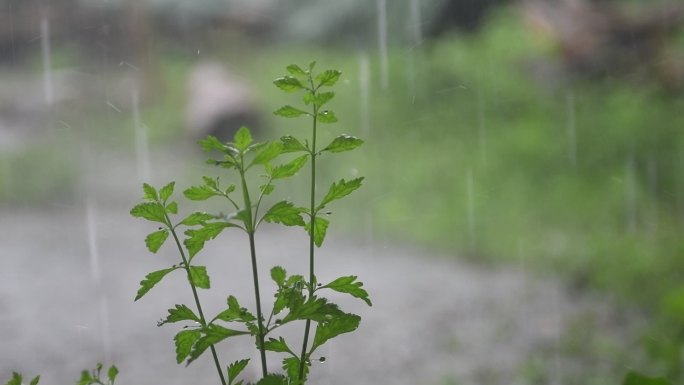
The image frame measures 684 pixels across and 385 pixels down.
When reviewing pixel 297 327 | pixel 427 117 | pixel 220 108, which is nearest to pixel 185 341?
pixel 297 327

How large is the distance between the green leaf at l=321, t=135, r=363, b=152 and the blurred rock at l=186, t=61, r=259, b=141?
368 centimetres

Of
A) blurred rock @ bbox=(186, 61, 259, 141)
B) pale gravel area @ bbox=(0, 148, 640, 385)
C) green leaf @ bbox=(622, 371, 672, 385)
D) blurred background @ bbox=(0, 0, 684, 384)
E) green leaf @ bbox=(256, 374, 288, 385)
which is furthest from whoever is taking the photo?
blurred rock @ bbox=(186, 61, 259, 141)

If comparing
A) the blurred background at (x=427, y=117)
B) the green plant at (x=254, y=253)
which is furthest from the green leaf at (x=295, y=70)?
the blurred background at (x=427, y=117)

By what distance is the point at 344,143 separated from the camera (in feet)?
1.50

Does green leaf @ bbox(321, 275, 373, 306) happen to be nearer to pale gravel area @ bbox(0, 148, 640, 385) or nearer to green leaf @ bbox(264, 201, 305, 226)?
green leaf @ bbox(264, 201, 305, 226)

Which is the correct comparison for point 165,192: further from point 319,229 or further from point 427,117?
point 427,117

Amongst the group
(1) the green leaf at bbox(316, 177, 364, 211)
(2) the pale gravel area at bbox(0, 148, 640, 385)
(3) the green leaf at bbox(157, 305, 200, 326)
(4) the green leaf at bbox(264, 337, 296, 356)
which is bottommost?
(2) the pale gravel area at bbox(0, 148, 640, 385)

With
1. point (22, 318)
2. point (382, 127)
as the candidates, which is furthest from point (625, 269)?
point (22, 318)

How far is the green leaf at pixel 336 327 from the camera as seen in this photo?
1.40 ft

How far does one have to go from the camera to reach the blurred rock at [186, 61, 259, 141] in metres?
4.27

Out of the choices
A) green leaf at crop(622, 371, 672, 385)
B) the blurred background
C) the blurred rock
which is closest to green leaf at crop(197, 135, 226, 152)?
green leaf at crop(622, 371, 672, 385)

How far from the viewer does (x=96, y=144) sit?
4.51 meters

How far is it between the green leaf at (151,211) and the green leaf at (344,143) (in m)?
0.10

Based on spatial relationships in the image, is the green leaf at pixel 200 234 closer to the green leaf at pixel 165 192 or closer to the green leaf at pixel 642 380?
the green leaf at pixel 165 192
